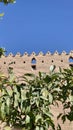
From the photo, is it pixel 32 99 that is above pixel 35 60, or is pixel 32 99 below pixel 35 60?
below

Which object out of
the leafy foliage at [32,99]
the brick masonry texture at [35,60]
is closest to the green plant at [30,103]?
the leafy foliage at [32,99]

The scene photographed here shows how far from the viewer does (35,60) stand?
79.3 ft

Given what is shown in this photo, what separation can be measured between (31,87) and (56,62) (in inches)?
742

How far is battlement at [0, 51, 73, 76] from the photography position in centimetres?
2338

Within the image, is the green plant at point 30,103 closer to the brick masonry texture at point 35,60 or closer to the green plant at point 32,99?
the green plant at point 32,99

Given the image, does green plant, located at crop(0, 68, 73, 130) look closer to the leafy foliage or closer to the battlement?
the leafy foliage

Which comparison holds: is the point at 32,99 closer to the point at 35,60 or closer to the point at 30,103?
the point at 30,103

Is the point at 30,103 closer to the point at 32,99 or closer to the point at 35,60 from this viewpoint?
the point at 32,99

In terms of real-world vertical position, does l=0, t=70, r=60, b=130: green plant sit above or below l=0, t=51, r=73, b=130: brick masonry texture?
below

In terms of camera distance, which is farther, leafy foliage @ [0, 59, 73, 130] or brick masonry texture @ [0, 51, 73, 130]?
brick masonry texture @ [0, 51, 73, 130]

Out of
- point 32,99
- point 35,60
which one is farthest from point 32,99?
point 35,60

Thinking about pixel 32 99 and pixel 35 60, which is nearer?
pixel 32 99

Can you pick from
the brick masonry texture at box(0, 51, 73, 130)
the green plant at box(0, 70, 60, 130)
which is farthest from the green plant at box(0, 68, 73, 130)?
the brick masonry texture at box(0, 51, 73, 130)

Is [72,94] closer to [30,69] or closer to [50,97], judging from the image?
[50,97]
